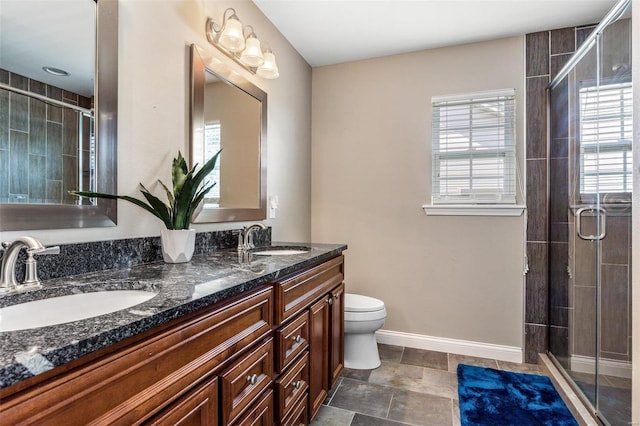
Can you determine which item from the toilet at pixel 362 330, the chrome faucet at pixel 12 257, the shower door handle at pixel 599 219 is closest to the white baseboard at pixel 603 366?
the shower door handle at pixel 599 219

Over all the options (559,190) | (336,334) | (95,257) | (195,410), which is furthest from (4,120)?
(559,190)

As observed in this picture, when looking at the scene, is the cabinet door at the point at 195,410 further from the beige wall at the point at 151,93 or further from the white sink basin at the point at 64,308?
the beige wall at the point at 151,93

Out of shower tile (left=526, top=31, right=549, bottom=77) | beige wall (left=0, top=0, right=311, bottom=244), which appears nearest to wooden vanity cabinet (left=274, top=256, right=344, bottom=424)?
beige wall (left=0, top=0, right=311, bottom=244)

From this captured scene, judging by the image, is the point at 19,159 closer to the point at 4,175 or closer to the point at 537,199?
the point at 4,175

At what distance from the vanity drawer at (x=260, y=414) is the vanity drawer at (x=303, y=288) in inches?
9.8

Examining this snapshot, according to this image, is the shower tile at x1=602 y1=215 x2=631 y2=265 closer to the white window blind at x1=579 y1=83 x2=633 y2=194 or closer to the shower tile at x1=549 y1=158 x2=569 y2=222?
the white window blind at x1=579 y1=83 x2=633 y2=194

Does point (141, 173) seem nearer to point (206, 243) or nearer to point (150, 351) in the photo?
point (206, 243)

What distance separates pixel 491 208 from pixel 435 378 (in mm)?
1234

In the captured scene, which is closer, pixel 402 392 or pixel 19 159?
pixel 19 159

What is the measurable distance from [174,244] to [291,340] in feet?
1.95

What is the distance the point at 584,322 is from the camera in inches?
78.7

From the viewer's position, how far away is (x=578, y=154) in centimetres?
206

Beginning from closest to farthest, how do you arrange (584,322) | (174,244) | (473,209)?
1. (174,244)
2. (584,322)
3. (473,209)

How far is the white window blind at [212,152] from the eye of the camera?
1697 millimetres
